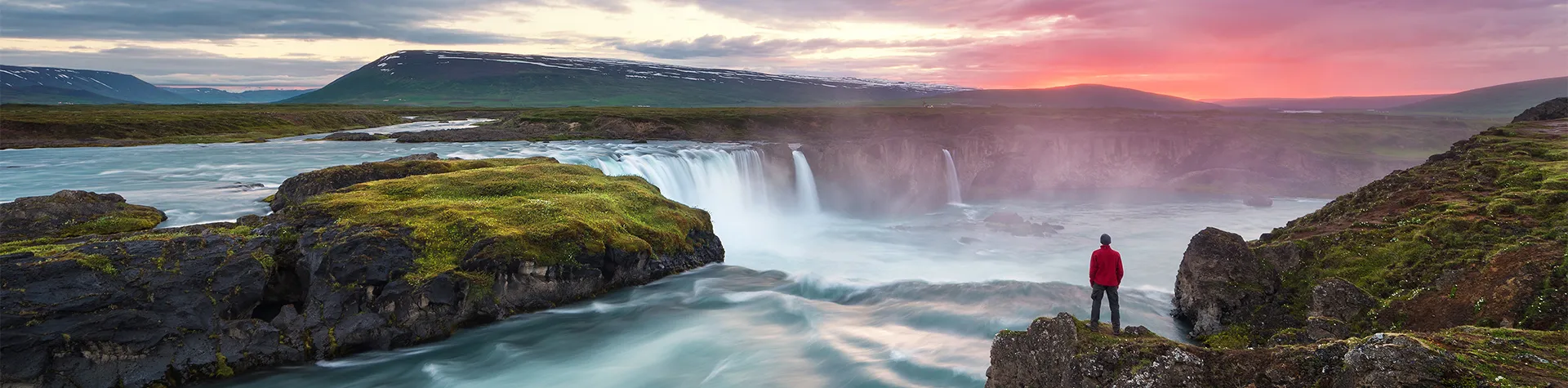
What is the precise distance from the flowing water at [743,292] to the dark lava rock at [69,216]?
2880 mm

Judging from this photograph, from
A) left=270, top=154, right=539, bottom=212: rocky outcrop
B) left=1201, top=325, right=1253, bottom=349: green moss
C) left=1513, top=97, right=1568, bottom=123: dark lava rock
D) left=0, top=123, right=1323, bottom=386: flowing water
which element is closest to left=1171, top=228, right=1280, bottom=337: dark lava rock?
left=1201, top=325, right=1253, bottom=349: green moss

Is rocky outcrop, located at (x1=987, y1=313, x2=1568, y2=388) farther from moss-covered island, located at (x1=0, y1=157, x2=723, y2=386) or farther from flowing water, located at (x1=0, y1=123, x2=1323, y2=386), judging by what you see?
moss-covered island, located at (x1=0, y1=157, x2=723, y2=386)

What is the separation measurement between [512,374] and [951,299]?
46.0 ft

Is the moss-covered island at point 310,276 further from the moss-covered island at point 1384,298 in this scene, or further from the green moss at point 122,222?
the moss-covered island at point 1384,298

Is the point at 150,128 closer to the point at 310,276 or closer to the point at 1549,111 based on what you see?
the point at 310,276

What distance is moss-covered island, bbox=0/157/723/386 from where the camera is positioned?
45.7 ft

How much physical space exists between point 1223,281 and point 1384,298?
306 cm

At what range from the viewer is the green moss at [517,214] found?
19391 millimetres

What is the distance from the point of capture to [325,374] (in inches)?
636

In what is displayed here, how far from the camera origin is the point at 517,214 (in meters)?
21.7

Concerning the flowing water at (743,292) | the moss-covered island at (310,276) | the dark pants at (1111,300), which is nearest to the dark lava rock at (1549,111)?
the flowing water at (743,292)

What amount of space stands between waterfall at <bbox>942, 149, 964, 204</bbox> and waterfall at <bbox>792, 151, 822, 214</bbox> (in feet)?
→ 50.1

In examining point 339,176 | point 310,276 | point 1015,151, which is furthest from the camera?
point 1015,151

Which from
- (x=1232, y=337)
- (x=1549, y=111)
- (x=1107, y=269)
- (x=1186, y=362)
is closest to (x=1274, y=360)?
(x=1186, y=362)
